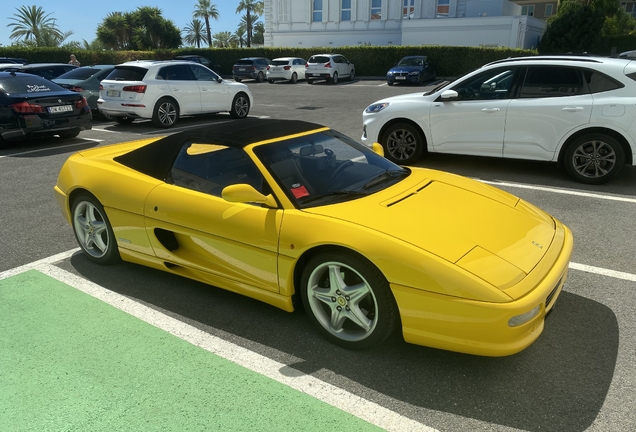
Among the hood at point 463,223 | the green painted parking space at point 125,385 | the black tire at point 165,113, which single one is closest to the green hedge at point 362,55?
the black tire at point 165,113

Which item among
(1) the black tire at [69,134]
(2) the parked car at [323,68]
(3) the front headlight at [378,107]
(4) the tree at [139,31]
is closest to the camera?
(3) the front headlight at [378,107]

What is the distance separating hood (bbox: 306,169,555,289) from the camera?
2.85 meters

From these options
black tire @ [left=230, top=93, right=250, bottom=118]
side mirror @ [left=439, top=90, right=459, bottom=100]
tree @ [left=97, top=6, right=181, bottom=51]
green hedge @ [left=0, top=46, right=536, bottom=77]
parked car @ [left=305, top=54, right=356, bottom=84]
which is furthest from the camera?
tree @ [left=97, top=6, right=181, bottom=51]

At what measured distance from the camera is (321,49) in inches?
1465

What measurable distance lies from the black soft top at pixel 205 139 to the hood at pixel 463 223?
2.96 feet

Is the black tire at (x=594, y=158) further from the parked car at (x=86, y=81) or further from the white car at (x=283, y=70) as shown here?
the white car at (x=283, y=70)

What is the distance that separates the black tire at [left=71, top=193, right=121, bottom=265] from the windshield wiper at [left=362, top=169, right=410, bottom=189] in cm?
220

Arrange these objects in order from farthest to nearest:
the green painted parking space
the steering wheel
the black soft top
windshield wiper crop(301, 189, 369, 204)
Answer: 1. the black soft top
2. the steering wheel
3. windshield wiper crop(301, 189, 369, 204)
4. the green painted parking space

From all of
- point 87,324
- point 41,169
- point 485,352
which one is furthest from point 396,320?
point 41,169

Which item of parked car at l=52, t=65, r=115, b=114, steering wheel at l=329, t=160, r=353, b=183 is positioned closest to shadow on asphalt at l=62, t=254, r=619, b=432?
steering wheel at l=329, t=160, r=353, b=183

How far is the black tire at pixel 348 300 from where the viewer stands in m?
2.91

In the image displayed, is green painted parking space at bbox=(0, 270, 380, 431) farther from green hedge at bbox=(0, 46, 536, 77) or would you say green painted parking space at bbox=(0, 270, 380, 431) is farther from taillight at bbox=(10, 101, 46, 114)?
green hedge at bbox=(0, 46, 536, 77)

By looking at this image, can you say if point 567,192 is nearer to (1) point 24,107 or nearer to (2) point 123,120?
(1) point 24,107

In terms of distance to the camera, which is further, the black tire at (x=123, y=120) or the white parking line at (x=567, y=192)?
the black tire at (x=123, y=120)
